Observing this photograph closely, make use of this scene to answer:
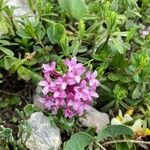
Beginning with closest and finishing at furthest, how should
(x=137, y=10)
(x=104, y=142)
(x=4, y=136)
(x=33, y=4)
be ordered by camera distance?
1. (x=4, y=136)
2. (x=104, y=142)
3. (x=33, y=4)
4. (x=137, y=10)

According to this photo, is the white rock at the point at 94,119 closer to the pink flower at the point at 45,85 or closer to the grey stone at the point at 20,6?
the pink flower at the point at 45,85

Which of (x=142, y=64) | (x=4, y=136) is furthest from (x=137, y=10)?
(x=4, y=136)

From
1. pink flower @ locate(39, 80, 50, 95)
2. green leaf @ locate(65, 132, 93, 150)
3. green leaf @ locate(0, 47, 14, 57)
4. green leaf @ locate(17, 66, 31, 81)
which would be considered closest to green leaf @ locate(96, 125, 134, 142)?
green leaf @ locate(65, 132, 93, 150)

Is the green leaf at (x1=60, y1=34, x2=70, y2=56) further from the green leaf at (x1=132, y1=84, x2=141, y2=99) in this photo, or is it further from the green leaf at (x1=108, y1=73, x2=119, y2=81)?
the green leaf at (x1=132, y1=84, x2=141, y2=99)

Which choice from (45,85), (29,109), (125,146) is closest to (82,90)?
(45,85)

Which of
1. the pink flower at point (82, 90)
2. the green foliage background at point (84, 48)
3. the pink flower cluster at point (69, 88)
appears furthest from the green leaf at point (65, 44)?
the pink flower at point (82, 90)

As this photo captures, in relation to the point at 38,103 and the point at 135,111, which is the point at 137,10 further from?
the point at 38,103
